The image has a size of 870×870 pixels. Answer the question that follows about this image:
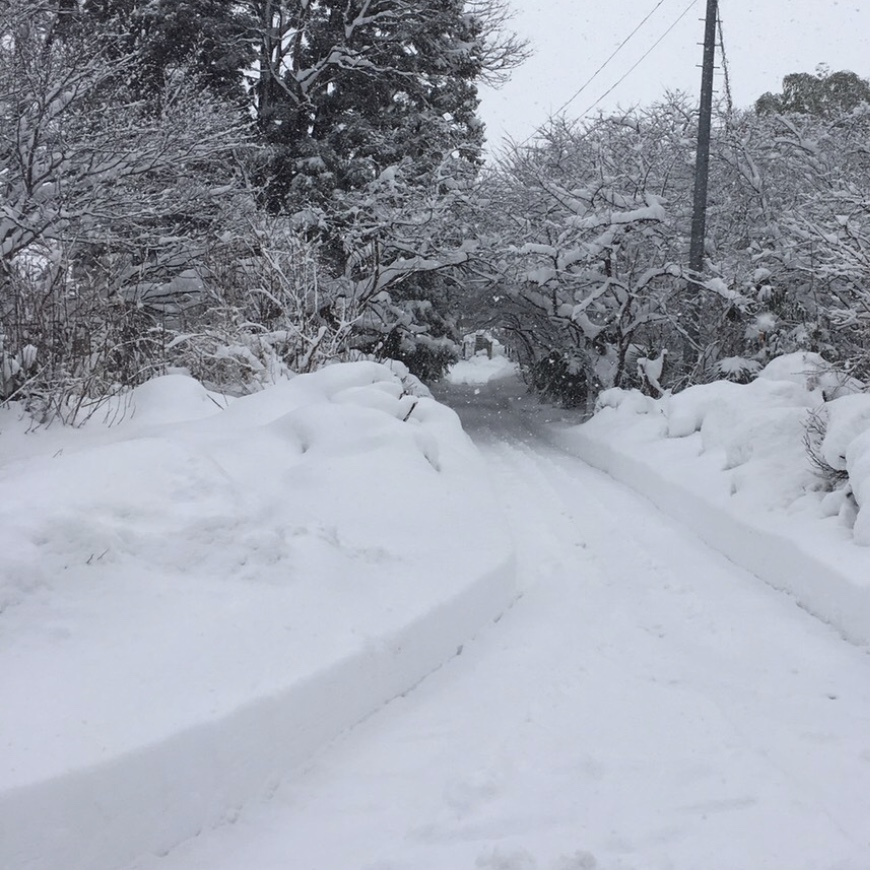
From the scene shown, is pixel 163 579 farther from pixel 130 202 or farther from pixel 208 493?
pixel 130 202

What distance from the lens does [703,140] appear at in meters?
13.7

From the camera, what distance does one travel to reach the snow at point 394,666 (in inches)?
112

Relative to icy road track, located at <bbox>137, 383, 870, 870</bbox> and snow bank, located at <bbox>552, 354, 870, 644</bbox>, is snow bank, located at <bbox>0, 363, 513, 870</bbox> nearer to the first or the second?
icy road track, located at <bbox>137, 383, 870, 870</bbox>

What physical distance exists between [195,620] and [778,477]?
542 centimetres

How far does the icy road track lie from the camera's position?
2818 mm

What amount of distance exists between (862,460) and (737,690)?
260 cm

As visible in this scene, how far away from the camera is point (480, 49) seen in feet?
67.2


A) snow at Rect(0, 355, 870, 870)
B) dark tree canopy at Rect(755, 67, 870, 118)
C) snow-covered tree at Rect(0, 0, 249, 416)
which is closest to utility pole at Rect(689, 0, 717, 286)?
snow at Rect(0, 355, 870, 870)

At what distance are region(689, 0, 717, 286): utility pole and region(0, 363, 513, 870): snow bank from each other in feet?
31.3

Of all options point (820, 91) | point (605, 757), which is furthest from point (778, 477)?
point (820, 91)

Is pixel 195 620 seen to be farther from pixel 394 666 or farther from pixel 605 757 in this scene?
pixel 605 757

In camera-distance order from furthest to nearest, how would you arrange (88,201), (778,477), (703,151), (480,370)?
(480,370)
(703,151)
(88,201)
(778,477)

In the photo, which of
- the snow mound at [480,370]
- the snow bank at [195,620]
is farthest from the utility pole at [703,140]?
the snow mound at [480,370]

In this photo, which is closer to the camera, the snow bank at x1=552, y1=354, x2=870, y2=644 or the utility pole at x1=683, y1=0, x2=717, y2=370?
the snow bank at x1=552, y1=354, x2=870, y2=644
